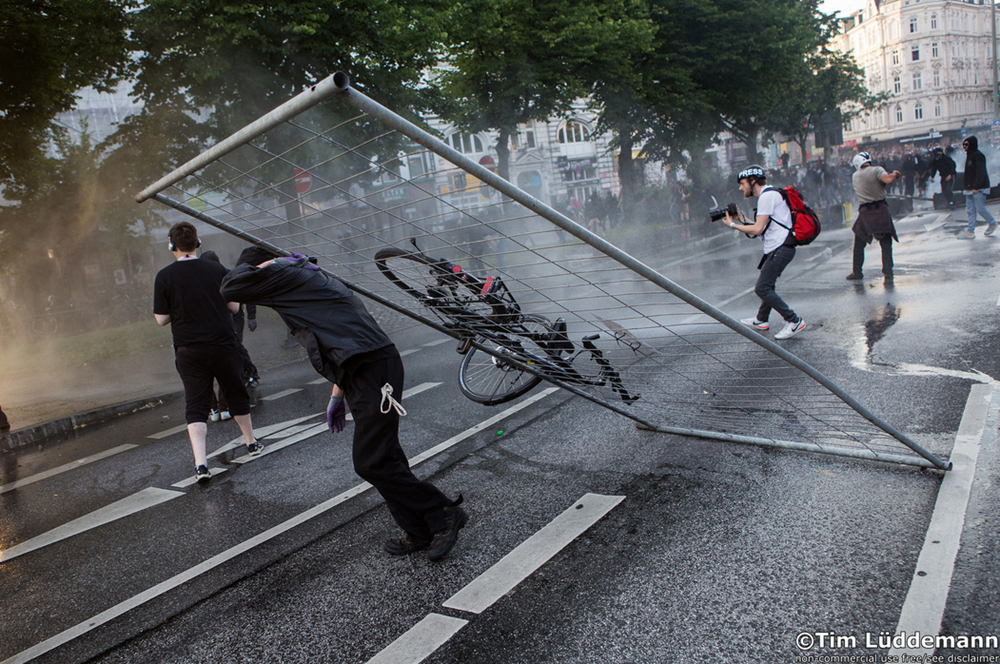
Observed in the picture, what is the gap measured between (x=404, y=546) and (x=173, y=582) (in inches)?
48.9

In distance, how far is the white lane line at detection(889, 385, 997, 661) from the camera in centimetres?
259

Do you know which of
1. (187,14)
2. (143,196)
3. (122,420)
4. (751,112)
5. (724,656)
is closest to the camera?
(724,656)

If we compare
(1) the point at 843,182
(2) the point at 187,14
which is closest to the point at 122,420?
(2) the point at 187,14

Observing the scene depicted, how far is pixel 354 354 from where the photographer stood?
338cm

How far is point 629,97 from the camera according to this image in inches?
960

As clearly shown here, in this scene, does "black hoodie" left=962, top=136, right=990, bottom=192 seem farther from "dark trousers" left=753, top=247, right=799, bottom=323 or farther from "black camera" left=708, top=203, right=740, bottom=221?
"black camera" left=708, top=203, right=740, bottom=221

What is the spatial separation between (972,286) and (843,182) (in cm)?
2618

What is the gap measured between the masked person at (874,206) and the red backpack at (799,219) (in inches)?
98.7

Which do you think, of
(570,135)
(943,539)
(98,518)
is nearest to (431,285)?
(98,518)

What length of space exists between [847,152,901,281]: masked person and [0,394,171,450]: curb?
9.75 m

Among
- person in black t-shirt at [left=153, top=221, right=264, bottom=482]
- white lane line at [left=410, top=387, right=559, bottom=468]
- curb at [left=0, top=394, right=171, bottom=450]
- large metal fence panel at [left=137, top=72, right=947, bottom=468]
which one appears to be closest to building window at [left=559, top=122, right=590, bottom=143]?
curb at [left=0, top=394, right=171, bottom=450]

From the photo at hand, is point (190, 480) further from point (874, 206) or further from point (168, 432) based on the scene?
point (874, 206)

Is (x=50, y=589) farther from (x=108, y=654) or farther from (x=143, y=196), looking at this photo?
(x=143, y=196)

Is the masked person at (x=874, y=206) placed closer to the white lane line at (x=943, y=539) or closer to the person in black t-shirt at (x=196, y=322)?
the white lane line at (x=943, y=539)
